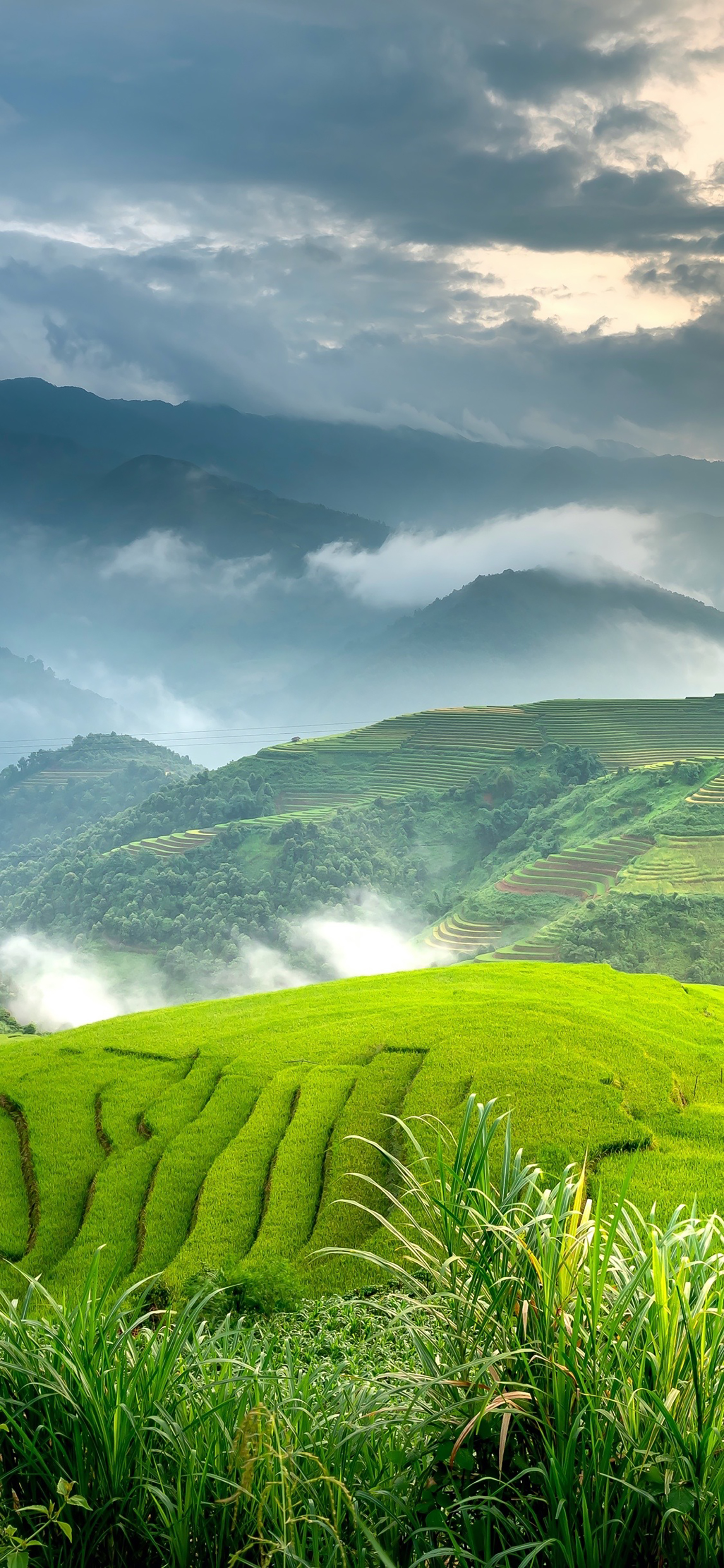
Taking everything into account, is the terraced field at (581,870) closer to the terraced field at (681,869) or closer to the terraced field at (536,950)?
the terraced field at (681,869)

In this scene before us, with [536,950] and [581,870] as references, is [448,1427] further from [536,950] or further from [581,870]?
[581,870]

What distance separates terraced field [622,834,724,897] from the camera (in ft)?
228

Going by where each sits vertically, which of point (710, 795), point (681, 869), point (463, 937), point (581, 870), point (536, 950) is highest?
point (710, 795)

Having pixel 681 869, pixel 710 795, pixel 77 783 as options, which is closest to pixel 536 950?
pixel 681 869

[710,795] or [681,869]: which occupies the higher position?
[710,795]

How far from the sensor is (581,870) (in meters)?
78.8

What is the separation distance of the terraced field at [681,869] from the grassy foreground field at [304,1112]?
184 feet

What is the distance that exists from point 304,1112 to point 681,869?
213ft

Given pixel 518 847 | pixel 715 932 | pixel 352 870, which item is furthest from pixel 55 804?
pixel 715 932

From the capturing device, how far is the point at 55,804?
17000cm

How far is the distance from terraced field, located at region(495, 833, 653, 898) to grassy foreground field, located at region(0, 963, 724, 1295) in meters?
61.1

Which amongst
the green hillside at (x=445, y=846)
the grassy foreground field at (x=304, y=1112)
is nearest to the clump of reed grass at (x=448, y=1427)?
the grassy foreground field at (x=304, y=1112)

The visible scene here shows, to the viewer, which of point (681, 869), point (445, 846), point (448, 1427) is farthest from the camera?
point (445, 846)

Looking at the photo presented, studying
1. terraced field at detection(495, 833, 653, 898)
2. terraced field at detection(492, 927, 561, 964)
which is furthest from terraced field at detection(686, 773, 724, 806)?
terraced field at detection(492, 927, 561, 964)
